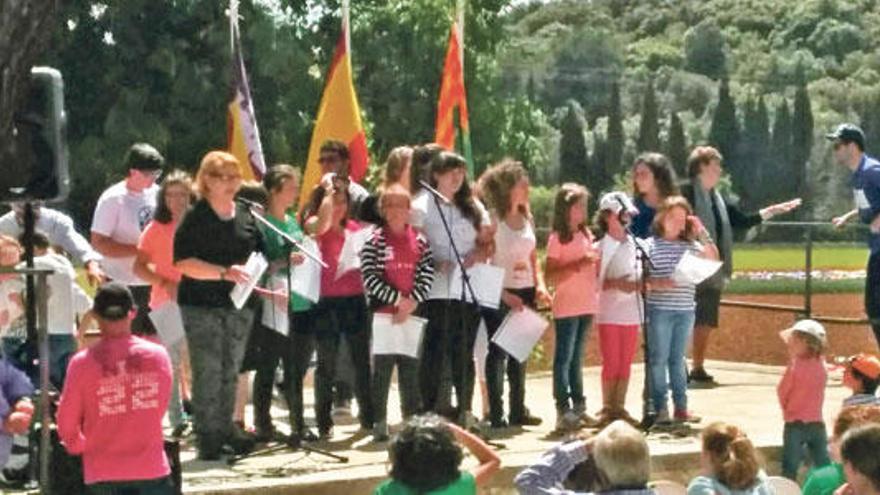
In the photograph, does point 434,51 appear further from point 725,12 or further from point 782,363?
point 725,12

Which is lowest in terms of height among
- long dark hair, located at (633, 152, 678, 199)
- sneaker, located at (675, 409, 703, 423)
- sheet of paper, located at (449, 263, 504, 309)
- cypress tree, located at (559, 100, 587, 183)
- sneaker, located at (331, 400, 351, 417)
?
sneaker, located at (675, 409, 703, 423)

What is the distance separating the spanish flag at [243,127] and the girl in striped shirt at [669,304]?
113 inches

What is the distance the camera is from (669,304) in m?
13.6

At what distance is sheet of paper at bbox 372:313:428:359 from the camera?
12695 mm

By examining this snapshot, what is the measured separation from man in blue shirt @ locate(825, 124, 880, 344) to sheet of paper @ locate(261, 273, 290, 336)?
4.52 m

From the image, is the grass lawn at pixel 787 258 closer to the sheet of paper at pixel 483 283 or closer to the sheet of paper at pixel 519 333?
the sheet of paper at pixel 519 333

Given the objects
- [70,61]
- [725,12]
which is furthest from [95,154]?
[725,12]

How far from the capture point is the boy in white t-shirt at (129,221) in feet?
42.7

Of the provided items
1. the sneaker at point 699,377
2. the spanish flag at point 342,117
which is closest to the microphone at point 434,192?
the spanish flag at point 342,117

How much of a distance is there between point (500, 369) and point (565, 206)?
103cm

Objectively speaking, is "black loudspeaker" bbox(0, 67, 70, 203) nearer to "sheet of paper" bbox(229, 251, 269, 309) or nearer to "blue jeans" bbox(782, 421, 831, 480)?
"sheet of paper" bbox(229, 251, 269, 309)

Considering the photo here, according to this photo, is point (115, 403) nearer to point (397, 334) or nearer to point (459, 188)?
point (397, 334)

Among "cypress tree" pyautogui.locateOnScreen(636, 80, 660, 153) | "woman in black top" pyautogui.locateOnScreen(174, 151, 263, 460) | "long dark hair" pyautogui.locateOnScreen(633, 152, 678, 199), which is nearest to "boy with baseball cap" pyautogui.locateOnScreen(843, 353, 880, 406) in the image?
"long dark hair" pyautogui.locateOnScreen(633, 152, 678, 199)

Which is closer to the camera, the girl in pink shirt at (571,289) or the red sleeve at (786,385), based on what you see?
the red sleeve at (786,385)
